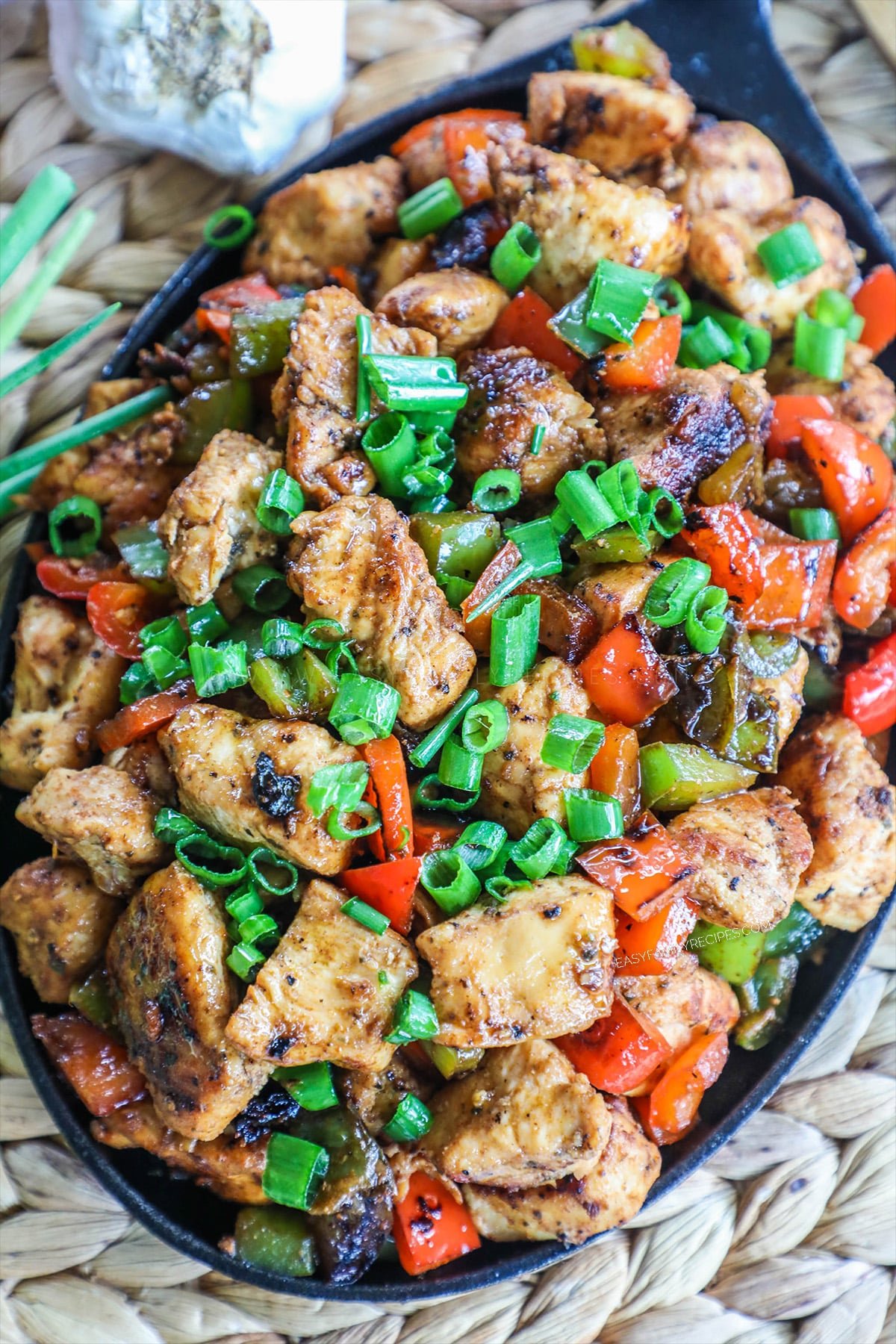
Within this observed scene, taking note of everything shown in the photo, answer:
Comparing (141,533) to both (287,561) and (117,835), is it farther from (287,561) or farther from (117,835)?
(117,835)

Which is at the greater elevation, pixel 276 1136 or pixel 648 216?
pixel 648 216

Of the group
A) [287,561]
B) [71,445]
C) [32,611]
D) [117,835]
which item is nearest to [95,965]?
[117,835]

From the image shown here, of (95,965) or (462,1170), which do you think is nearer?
(462,1170)

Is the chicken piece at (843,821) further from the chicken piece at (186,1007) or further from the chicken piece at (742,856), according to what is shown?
the chicken piece at (186,1007)

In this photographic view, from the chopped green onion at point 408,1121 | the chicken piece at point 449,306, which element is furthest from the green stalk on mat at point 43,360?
the chopped green onion at point 408,1121

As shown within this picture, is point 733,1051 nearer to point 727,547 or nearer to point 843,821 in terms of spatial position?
point 843,821

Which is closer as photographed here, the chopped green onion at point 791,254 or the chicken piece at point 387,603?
the chicken piece at point 387,603
